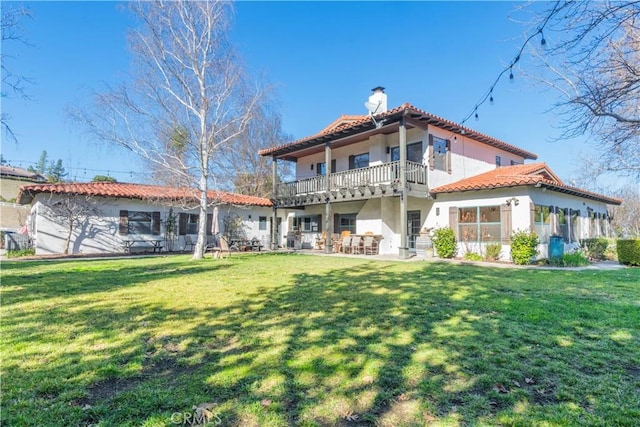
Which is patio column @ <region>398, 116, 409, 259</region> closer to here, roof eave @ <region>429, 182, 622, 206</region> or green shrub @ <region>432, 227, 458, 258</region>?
green shrub @ <region>432, 227, 458, 258</region>

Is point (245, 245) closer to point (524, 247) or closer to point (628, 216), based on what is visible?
point (524, 247)

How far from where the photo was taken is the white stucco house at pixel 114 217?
15.7 metres

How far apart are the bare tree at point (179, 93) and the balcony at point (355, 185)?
5440 mm

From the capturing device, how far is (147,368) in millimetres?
2992

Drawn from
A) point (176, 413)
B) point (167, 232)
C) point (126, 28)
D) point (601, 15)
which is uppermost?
point (126, 28)

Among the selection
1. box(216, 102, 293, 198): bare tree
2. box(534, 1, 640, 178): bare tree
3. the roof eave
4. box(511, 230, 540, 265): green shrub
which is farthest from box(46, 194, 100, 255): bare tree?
box(511, 230, 540, 265): green shrub

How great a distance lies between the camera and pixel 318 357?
324cm

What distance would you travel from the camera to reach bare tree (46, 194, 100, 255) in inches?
614

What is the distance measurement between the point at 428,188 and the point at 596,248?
302 inches

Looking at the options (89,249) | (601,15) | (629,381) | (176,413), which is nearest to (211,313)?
(176,413)

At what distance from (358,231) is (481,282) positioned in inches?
412

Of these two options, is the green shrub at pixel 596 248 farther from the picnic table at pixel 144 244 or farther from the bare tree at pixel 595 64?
the picnic table at pixel 144 244

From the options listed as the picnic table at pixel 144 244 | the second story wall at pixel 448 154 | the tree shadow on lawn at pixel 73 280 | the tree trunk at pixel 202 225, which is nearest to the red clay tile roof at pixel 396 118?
the second story wall at pixel 448 154

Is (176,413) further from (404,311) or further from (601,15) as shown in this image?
(601,15)
